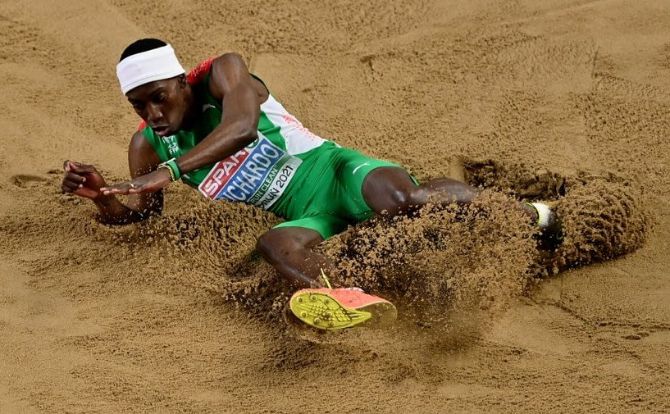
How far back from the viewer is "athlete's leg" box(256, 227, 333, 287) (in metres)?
3.21

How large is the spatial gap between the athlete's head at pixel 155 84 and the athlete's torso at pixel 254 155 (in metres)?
0.12

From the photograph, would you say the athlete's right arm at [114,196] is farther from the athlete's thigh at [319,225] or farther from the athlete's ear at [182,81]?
the athlete's thigh at [319,225]

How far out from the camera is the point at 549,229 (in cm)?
350

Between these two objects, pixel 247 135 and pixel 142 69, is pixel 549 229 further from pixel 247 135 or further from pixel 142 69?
pixel 142 69

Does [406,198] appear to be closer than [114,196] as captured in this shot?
Yes

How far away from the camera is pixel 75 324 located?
330cm

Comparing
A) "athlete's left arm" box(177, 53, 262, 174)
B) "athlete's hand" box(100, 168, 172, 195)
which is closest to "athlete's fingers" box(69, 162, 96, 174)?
"athlete's hand" box(100, 168, 172, 195)

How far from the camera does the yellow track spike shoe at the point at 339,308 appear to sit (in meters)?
2.91

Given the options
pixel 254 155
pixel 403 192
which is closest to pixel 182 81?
pixel 254 155

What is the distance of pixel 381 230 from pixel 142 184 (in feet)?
2.80

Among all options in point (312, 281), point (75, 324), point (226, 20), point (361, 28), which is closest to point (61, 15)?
point (226, 20)

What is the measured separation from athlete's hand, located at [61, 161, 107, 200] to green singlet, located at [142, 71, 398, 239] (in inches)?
12.6

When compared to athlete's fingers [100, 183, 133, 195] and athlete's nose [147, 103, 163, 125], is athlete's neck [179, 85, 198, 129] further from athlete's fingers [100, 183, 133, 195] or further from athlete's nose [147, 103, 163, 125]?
athlete's fingers [100, 183, 133, 195]

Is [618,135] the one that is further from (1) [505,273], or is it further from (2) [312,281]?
(2) [312,281]
